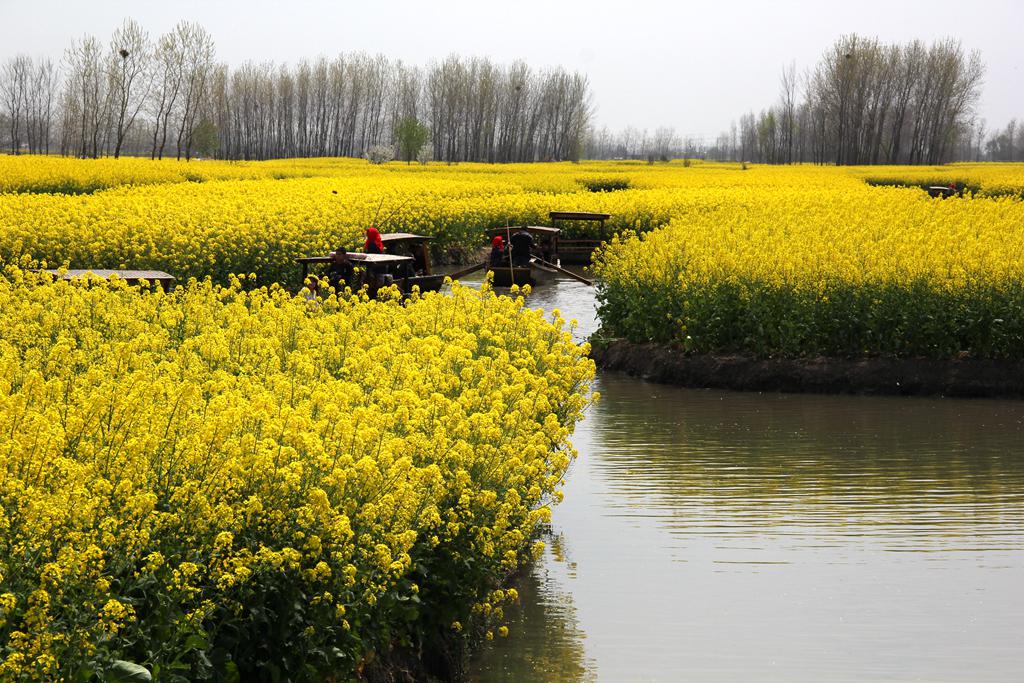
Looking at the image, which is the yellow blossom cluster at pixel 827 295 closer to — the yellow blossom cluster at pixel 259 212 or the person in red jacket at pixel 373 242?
the person in red jacket at pixel 373 242

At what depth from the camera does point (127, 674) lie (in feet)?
14.1

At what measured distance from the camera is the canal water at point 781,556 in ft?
25.1

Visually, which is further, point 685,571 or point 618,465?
point 618,465

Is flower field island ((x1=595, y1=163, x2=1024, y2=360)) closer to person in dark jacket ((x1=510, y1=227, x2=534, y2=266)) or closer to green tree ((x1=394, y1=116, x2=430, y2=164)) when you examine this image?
person in dark jacket ((x1=510, y1=227, x2=534, y2=266))

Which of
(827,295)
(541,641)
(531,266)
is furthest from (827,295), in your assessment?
(531,266)

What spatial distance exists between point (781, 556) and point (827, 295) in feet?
29.2

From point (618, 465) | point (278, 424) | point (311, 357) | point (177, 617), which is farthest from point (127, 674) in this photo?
point (618, 465)

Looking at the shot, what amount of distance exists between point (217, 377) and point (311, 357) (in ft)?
4.39

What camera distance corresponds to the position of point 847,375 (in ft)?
56.4

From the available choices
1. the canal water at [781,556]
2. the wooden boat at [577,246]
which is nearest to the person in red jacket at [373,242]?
the canal water at [781,556]

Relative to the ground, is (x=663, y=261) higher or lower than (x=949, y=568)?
higher

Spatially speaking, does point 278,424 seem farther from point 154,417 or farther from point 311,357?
point 311,357

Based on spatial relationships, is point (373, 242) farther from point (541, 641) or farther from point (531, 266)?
point (541, 641)

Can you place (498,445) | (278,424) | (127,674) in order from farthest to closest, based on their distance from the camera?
(498,445), (278,424), (127,674)
